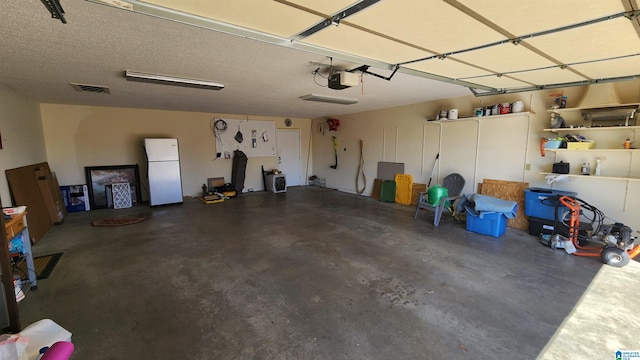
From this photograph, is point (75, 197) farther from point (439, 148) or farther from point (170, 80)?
point (439, 148)

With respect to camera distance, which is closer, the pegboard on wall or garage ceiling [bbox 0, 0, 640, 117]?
garage ceiling [bbox 0, 0, 640, 117]

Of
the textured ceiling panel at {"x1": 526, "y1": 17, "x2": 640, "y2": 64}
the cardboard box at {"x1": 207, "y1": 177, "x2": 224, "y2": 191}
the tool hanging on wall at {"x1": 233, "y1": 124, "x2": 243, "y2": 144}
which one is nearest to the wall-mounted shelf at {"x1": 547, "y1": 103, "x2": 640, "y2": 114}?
the textured ceiling panel at {"x1": 526, "y1": 17, "x2": 640, "y2": 64}

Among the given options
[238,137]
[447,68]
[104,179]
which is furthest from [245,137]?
[447,68]

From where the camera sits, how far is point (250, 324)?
2311 millimetres

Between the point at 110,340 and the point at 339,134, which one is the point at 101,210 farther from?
the point at 339,134

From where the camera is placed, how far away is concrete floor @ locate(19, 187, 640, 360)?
2055mm

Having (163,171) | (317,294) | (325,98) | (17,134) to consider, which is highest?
(325,98)

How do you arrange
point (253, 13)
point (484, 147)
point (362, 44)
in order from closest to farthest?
point (253, 13) < point (362, 44) < point (484, 147)

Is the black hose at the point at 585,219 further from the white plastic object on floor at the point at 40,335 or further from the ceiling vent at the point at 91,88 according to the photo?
the ceiling vent at the point at 91,88

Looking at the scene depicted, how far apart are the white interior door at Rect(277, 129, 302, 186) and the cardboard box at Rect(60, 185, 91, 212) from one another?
5176 millimetres

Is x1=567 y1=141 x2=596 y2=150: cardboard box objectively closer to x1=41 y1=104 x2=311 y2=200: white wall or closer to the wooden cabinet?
the wooden cabinet

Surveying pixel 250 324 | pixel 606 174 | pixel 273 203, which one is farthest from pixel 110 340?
pixel 606 174

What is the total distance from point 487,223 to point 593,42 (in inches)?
119

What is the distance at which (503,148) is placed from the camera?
5.02 m
